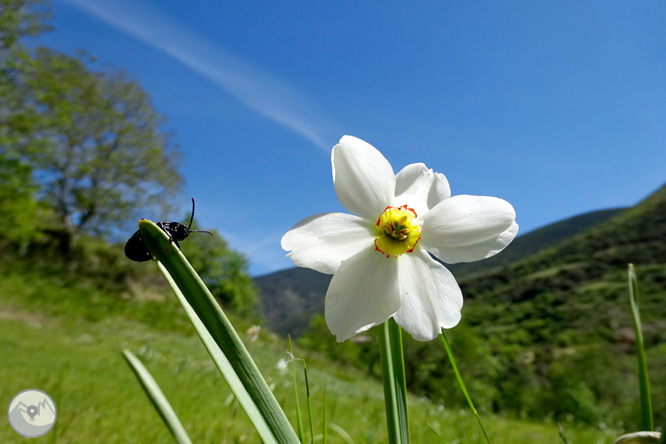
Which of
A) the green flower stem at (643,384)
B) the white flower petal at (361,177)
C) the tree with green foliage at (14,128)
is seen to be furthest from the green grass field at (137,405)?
the tree with green foliage at (14,128)

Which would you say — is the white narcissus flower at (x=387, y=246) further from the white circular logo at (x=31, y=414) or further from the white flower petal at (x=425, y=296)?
the white circular logo at (x=31, y=414)

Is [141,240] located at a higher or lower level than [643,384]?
higher

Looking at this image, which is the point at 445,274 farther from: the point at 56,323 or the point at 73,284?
the point at 73,284

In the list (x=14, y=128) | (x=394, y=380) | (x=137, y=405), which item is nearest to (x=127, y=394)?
(x=137, y=405)

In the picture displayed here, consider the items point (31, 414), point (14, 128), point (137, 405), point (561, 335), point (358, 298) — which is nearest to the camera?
point (358, 298)

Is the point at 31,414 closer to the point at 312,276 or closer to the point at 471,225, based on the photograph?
the point at 471,225

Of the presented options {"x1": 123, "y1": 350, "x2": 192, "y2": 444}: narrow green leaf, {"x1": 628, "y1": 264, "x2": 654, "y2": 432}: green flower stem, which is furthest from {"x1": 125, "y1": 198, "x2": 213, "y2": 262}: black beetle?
{"x1": 628, "y1": 264, "x2": 654, "y2": 432}: green flower stem

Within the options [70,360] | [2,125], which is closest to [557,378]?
[70,360]
